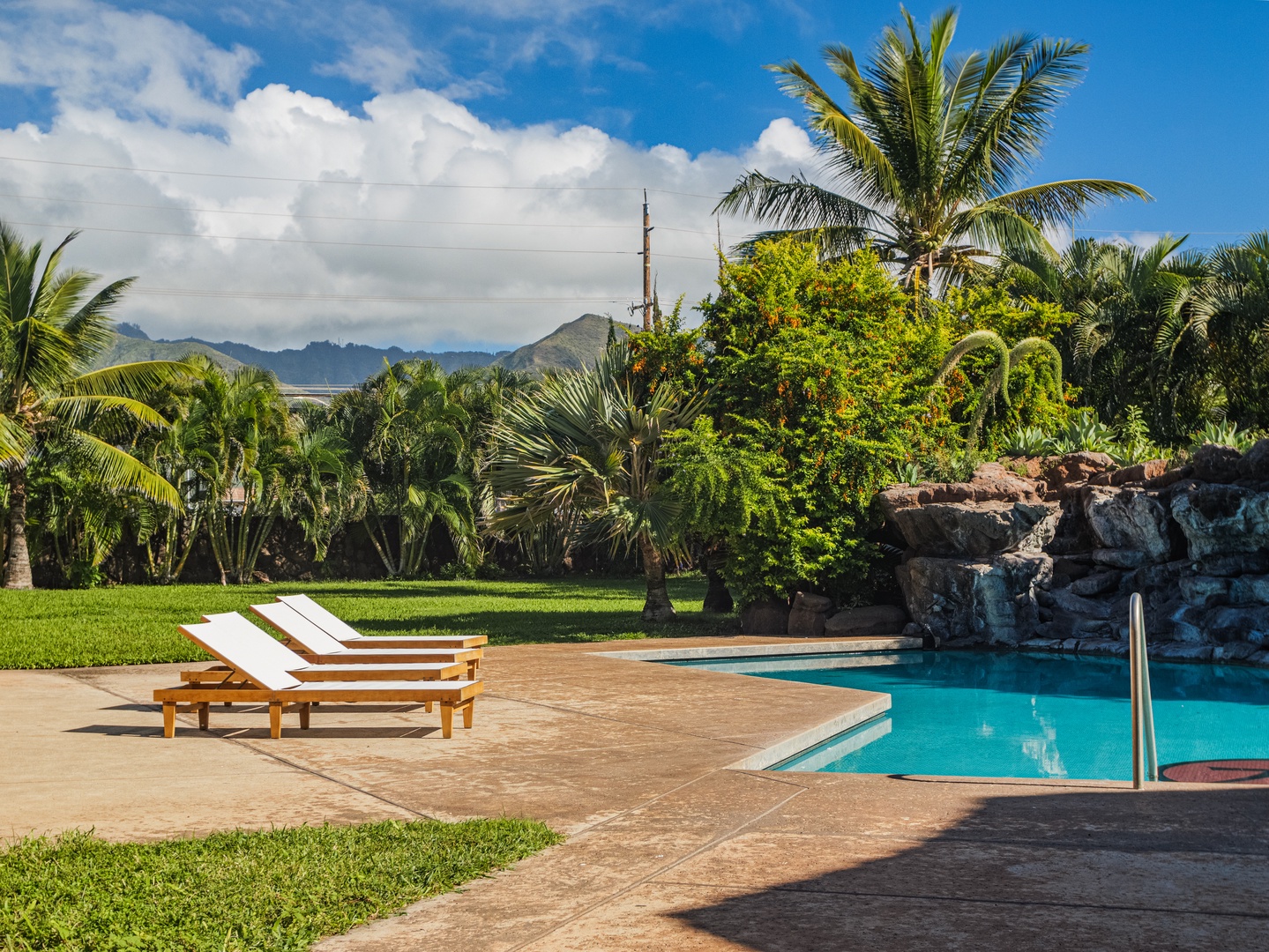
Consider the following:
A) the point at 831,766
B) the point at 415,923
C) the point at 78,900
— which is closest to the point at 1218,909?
the point at 415,923

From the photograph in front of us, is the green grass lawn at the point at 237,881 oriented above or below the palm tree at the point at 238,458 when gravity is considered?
below

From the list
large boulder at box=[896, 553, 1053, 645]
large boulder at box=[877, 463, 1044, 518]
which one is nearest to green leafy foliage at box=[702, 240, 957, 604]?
large boulder at box=[877, 463, 1044, 518]

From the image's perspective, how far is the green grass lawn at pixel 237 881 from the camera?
3279 millimetres

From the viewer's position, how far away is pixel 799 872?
3902mm

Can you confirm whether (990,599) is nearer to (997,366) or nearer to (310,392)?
(997,366)

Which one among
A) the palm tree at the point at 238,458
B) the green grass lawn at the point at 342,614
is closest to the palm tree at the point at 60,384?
the palm tree at the point at 238,458

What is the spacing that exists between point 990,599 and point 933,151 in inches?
400

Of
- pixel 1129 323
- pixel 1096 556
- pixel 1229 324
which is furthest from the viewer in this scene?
pixel 1129 323

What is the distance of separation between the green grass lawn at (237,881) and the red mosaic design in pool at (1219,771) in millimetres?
4513

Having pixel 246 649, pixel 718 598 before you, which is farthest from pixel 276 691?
pixel 718 598

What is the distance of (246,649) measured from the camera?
283 inches

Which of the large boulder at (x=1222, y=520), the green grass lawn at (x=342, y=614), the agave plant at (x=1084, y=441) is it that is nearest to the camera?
the green grass lawn at (x=342, y=614)

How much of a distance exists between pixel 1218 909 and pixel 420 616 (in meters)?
14.5

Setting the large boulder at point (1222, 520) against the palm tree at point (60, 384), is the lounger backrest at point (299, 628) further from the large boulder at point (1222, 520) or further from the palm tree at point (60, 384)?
the palm tree at point (60, 384)
